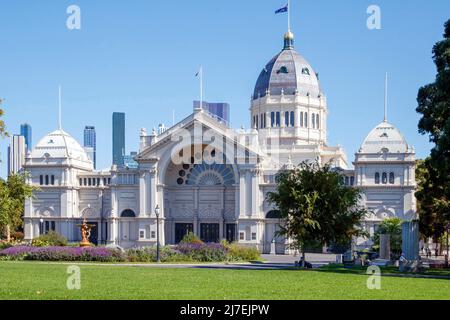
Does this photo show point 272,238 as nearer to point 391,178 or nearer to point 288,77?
point 391,178

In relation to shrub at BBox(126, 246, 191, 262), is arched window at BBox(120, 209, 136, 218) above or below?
above

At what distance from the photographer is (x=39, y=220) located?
94875mm

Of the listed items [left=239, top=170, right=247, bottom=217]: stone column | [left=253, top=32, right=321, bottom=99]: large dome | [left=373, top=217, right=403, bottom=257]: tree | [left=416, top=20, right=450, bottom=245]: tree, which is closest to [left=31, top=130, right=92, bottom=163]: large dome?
[left=239, top=170, right=247, bottom=217]: stone column

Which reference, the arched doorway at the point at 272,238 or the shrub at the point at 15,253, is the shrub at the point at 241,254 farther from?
the arched doorway at the point at 272,238

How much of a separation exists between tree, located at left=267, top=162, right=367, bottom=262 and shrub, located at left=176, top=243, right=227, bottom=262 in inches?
374

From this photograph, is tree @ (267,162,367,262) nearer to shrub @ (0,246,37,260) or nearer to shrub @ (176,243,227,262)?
shrub @ (176,243,227,262)

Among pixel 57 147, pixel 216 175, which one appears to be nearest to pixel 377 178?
pixel 216 175

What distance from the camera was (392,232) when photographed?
74750 millimetres

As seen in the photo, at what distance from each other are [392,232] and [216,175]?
24.7 metres

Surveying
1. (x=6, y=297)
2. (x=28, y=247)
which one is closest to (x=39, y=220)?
(x=28, y=247)

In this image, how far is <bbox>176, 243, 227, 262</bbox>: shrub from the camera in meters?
61.3

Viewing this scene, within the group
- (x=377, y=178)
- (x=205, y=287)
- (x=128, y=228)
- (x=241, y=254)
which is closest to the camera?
(x=205, y=287)

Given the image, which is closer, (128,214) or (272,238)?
(272,238)

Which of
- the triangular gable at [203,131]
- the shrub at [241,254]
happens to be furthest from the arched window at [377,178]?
the shrub at [241,254]
